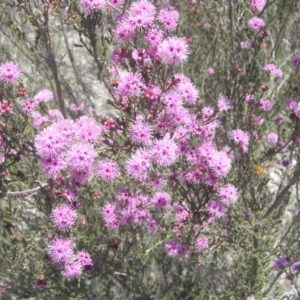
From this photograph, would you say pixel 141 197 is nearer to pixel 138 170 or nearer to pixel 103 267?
pixel 138 170

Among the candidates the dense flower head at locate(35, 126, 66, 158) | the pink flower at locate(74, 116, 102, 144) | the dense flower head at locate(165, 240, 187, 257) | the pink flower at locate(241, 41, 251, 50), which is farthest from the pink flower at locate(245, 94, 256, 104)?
the dense flower head at locate(35, 126, 66, 158)

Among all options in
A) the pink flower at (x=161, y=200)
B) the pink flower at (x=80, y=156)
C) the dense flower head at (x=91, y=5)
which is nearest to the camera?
the pink flower at (x=80, y=156)

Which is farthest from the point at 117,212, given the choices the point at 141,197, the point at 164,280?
the point at 164,280

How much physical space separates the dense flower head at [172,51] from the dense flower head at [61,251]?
1523 mm

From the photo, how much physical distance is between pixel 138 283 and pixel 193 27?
11.6ft

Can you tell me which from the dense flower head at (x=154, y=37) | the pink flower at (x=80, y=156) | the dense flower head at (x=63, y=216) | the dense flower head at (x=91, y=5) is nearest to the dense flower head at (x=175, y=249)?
the dense flower head at (x=63, y=216)

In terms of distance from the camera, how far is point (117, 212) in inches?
132

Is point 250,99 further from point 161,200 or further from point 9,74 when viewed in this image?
point 9,74

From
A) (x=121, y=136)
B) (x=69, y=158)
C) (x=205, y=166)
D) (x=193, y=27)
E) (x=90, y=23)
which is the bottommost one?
(x=205, y=166)

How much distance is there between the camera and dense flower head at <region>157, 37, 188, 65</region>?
2914 mm

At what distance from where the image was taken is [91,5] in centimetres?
305

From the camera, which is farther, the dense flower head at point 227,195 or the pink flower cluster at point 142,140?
the dense flower head at point 227,195

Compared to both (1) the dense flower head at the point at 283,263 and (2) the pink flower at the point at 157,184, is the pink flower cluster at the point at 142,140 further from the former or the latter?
(1) the dense flower head at the point at 283,263

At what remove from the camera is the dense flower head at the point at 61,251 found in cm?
312
